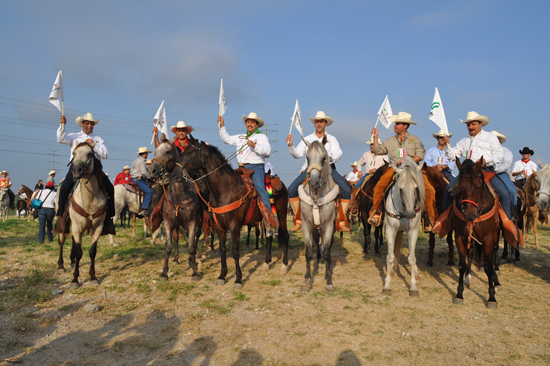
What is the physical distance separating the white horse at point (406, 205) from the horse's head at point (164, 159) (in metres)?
4.98

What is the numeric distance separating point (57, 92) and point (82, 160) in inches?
118

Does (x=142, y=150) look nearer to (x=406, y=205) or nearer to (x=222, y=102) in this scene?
(x=222, y=102)

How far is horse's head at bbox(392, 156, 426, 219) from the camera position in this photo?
23.5 ft

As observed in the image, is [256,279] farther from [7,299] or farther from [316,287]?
[7,299]

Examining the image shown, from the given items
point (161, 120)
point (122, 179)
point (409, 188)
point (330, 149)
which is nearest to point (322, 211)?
point (330, 149)

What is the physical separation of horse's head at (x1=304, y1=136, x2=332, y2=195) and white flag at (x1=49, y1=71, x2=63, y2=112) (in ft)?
22.5

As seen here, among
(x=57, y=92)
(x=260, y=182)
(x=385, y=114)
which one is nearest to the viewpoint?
(x=260, y=182)

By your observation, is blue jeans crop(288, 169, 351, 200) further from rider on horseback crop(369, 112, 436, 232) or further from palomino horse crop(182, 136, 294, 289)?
palomino horse crop(182, 136, 294, 289)

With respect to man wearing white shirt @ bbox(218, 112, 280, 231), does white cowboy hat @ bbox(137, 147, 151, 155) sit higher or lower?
higher

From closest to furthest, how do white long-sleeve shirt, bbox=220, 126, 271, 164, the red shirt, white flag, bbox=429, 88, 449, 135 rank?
white long-sleeve shirt, bbox=220, 126, 271, 164 → white flag, bbox=429, 88, 449, 135 → the red shirt

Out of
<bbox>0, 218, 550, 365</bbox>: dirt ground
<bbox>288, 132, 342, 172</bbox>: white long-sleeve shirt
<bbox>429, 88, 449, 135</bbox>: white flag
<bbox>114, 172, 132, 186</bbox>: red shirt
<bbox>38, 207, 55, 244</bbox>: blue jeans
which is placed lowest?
<bbox>0, 218, 550, 365</bbox>: dirt ground

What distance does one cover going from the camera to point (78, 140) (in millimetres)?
8773

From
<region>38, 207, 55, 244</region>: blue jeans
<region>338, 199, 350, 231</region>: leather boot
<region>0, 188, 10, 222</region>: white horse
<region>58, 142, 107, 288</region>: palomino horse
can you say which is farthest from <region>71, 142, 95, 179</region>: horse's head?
<region>0, 188, 10, 222</region>: white horse

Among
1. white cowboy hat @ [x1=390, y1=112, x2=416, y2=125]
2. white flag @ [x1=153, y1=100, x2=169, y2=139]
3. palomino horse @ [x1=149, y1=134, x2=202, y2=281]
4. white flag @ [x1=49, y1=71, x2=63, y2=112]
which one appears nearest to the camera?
white cowboy hat @ [x1=390, y1=112, x2=416, y2=125]
